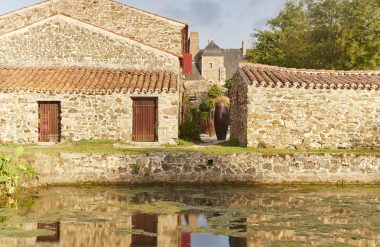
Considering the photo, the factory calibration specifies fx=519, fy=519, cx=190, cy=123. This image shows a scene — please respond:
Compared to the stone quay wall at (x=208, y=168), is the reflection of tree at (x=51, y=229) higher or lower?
lower

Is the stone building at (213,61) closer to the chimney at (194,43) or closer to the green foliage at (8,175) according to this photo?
the chimney at (194,43)

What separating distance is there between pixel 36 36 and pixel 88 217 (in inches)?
595

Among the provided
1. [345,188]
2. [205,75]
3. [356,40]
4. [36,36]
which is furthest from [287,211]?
[205,75]

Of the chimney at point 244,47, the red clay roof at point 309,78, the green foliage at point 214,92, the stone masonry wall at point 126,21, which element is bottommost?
the red clay roof at point 309,78

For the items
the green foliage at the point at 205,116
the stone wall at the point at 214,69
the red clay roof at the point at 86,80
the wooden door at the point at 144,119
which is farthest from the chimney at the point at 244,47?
the wooden door at the point at 144,119

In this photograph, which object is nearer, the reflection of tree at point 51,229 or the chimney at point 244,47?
the reflection of tree at point 51,229

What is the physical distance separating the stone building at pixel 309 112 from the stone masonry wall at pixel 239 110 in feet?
0.14

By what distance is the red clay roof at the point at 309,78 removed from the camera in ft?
67.2

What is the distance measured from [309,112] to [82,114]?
946cm

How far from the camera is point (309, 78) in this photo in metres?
21.6

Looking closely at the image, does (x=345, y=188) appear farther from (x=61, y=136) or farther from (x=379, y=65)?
(x=379, y=65)

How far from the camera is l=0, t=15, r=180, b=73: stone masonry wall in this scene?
24.5m

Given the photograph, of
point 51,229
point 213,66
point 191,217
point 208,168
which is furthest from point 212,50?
point 51,229

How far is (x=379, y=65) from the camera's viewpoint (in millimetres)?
35094
